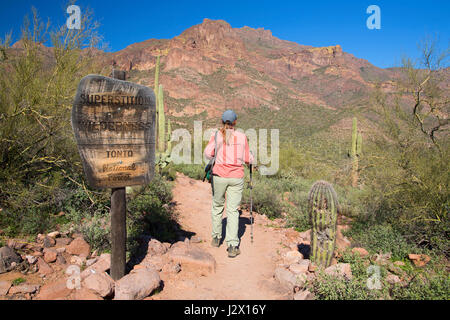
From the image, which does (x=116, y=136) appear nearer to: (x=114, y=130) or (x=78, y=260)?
(x=114, y=130)

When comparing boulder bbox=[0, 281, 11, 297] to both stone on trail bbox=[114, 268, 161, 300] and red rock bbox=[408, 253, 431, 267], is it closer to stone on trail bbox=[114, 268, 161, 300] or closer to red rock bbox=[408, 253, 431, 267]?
stone on trail bbox=[114, 268, 161, 300]

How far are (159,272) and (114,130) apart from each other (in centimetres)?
182

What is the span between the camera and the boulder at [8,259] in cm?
300

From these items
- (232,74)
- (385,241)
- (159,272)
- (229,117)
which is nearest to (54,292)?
(159,272)

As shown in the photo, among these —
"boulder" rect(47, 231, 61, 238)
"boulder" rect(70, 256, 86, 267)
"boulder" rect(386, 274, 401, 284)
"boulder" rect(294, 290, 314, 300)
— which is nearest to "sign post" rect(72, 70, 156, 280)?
"boulder" rect(70, 256, 86, 267)

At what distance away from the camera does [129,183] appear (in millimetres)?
3098

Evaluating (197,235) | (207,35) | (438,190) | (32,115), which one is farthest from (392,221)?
(207,35)

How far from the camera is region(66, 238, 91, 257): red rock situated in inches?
143

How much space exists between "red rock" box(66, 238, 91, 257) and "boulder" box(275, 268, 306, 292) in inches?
98.4

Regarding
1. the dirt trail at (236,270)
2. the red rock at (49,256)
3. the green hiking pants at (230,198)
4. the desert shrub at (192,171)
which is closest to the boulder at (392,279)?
the dirt trail at (236,270)

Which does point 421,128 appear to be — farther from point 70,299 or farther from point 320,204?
point 70,299

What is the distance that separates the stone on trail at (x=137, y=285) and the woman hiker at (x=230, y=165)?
145 cm

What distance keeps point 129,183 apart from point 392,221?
15.5 ft

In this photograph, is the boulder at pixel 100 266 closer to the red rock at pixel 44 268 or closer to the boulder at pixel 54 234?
the red rock at pixel 44 268
